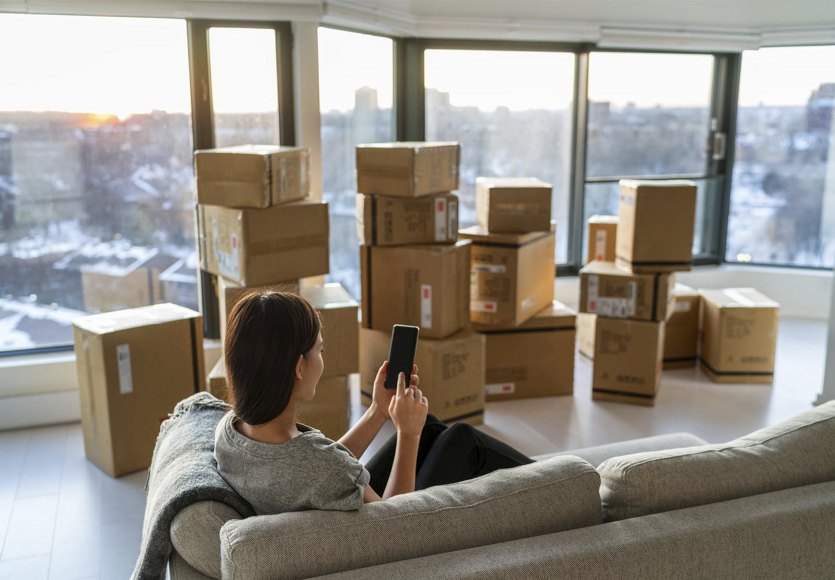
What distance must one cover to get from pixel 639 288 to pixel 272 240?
1.77 metres

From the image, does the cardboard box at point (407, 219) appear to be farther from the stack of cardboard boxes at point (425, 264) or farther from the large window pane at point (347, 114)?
the large window pane at point (347, 114)

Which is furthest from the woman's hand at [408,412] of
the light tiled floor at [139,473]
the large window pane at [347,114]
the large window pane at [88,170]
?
the large window pane at [347,114]

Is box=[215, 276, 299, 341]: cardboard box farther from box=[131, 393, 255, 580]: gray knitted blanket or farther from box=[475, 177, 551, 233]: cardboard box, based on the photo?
box=[131, 393, 255, 580]: gray knitted blanket

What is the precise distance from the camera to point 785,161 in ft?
18.1

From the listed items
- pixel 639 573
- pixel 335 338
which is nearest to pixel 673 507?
pixel 639 573

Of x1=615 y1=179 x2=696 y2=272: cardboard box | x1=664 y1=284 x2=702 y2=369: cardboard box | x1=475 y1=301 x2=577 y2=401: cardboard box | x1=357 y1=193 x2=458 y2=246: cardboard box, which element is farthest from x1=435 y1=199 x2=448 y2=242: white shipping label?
x1=664 y1=284 x2=702 y2=369: cardboard box

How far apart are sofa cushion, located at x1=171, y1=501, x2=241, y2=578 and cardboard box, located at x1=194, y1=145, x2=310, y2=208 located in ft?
6.11

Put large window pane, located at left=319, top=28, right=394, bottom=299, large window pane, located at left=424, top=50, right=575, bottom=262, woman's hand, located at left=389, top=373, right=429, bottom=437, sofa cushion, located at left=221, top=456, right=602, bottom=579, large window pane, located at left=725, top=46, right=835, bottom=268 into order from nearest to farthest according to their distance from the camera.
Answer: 1. sofa cushion, located at left=221, top=456, right=602, bottom=579
2. woman's hand, located at left=389, top=373, right=429, bottom=437
3. large window pane, located at left=319, top=28, right=394, bottom=299
4. large window pane, located at left=424, top=50, right=575, bottom=262
5. large window pane, located at left=725, top=46, right=835, bottom=268

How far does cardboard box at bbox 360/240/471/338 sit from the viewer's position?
11.7ft

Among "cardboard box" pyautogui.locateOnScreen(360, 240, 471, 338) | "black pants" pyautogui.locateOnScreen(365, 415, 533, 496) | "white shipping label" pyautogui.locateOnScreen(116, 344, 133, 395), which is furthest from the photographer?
"cardboard box" pyautogui.locateOnScreen(360, 240, 471, 338)

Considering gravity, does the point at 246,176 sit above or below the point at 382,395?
above

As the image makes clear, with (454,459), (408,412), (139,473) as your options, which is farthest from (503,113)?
(408,412)

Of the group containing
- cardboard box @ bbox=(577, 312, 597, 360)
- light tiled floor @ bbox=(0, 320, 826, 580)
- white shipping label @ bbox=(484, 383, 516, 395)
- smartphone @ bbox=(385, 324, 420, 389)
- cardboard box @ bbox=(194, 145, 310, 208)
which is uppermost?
cardboard box @ bbox=(194, 145, 310, 208)

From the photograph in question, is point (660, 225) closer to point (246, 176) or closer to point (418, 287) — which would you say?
point (418, 287)
